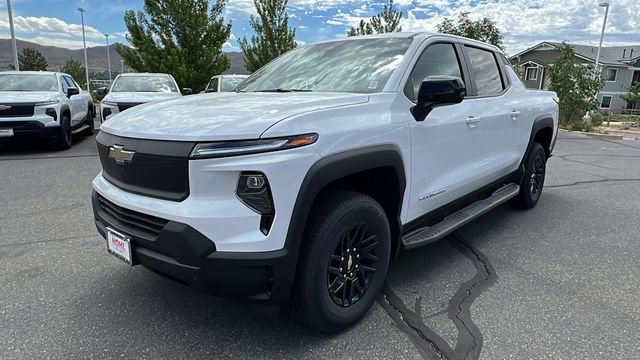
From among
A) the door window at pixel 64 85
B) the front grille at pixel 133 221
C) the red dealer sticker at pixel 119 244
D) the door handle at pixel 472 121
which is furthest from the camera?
the door window at pixel 64 85

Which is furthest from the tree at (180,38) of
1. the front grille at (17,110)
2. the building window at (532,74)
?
the building window at (532,74)

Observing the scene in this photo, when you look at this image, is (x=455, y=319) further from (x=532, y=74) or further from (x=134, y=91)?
(x=532, y=74)

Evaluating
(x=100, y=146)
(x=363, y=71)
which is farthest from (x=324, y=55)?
(x=100, y=146)

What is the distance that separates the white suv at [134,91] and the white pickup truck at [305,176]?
712cm

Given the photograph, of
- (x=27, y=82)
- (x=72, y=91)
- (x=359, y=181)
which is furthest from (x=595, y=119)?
(x=27, y=82)

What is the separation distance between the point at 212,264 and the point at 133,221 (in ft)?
2.01

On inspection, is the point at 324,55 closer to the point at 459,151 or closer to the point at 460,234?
the point at 459,151

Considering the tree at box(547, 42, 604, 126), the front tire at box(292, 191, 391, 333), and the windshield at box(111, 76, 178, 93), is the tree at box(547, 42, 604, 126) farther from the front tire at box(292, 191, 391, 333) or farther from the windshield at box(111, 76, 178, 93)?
the front tire at box(292, 191, 391, 333)

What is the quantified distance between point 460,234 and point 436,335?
1.98 metres

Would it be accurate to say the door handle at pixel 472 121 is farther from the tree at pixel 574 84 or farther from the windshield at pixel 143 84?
the tree at pixel 574 84

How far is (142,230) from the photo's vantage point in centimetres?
234

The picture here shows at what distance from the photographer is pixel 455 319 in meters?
2.80

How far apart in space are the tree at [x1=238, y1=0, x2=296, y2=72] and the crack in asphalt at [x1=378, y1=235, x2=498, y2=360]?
1766 centimetres

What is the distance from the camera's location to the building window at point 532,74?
137 ft
